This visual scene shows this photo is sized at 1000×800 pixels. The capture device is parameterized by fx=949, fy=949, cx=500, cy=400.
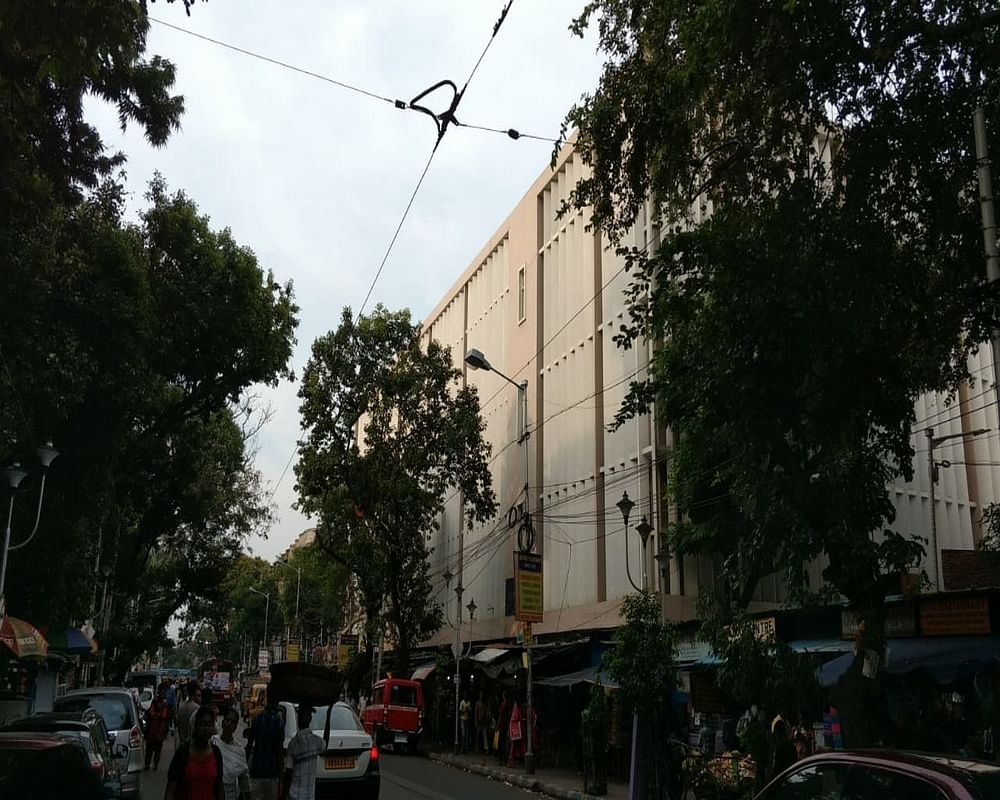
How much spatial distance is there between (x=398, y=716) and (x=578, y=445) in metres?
9.95

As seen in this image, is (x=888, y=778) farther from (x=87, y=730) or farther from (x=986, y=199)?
(x=87, y=730)

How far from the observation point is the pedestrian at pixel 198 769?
725 centimetres

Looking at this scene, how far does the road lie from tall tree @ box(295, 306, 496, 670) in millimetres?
9096

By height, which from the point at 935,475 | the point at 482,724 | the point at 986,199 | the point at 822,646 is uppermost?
the point at 986,199

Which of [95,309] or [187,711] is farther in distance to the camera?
[95,309]

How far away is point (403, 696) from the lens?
95.9 ft

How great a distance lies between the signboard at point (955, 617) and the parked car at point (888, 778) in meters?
8.82

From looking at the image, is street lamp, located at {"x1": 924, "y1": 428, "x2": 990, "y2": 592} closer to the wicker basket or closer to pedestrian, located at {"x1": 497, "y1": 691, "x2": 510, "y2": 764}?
pedestrian, located at {"x1": 497, "y1": 691, "x2": 510, "y2": 764}

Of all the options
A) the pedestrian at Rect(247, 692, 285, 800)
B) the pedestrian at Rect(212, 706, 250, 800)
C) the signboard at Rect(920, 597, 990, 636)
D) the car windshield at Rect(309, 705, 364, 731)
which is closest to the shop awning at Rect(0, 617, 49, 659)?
the car windshield at Rect(309, 705, 364, 731)

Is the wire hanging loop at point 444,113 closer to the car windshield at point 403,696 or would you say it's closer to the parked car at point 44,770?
the parked car at point 44,770

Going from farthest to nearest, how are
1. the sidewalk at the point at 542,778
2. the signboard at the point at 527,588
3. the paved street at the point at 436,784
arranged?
the signboard at the point at 527,588, the sidewalk at the point at 542,778, the paved street at the point at 436,784

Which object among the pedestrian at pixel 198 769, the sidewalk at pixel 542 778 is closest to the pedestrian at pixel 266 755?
the pedestrian at pixel 198 769

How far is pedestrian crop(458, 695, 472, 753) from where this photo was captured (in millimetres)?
29594

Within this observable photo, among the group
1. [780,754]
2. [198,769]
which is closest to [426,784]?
[780,754]
